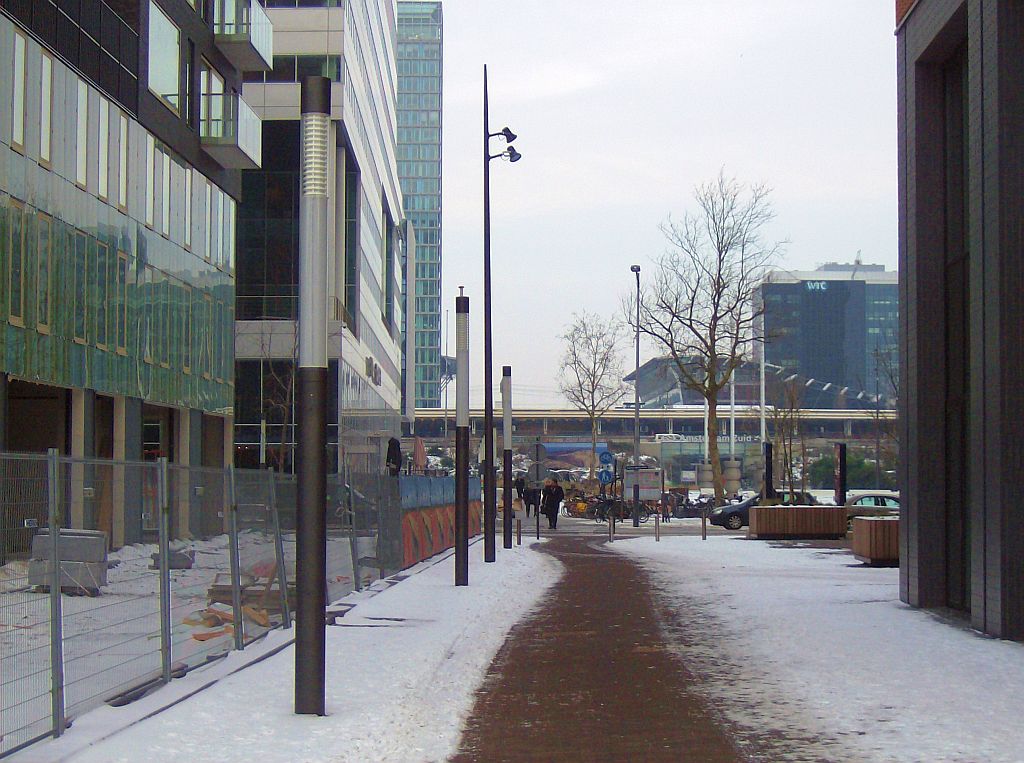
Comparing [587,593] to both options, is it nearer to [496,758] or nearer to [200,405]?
[496,758]

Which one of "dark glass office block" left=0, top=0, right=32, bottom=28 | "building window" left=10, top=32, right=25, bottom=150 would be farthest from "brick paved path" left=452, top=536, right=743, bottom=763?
"dark glass office block" left=0, top=0, right=32, bottom=28

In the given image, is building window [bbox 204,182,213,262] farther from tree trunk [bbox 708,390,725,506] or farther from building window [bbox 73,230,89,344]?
tree trunk [bbox 708,390,725,506]

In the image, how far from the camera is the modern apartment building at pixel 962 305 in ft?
44.2

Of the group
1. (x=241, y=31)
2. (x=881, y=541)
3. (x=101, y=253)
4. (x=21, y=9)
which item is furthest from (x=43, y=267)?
(x=881, y=541)

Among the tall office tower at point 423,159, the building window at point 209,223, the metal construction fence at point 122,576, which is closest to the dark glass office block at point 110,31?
the building window at point 209,223

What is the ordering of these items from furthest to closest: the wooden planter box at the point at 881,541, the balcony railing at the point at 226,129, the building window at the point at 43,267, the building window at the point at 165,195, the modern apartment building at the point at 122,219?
the balcony railing at the point at 226,129 < the building window at the point at 165,195 < the building window at the point at 43,267 < the modern apartment building at the point at 122,219 < the wooden planter box at the point at 881,541

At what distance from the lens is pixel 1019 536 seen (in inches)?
528

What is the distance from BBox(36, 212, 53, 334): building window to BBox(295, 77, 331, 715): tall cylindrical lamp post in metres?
18.9

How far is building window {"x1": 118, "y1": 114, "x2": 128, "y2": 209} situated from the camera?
31250 millimetres

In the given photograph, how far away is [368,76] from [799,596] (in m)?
54.3

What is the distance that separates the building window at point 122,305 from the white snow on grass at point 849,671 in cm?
1642

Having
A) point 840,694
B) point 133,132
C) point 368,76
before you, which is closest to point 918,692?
point 840,694

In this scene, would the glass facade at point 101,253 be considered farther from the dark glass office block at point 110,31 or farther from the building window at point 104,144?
the dark glass office block at point 110,31

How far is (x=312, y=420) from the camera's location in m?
9.32
